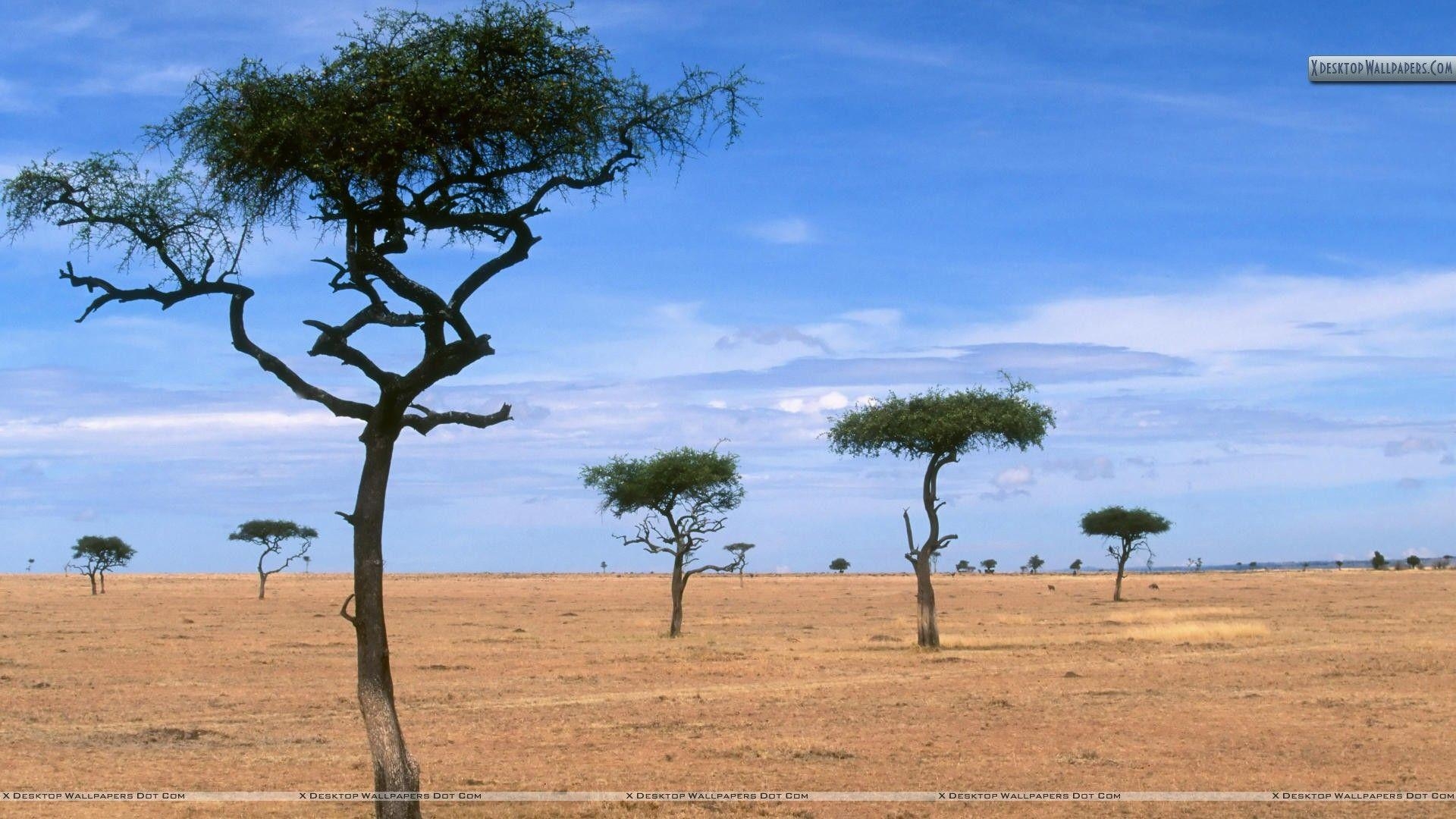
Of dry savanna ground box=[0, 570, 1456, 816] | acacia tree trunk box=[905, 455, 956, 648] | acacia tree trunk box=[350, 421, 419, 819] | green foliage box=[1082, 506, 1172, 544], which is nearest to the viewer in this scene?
acacia tree trunk box=[350, 421, 419, 819]

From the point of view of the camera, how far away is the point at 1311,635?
38469 mm

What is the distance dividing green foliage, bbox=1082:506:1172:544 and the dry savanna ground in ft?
87.7

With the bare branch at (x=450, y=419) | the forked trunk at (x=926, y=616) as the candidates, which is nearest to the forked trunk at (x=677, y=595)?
the forked trunk at (x=926, y=616)

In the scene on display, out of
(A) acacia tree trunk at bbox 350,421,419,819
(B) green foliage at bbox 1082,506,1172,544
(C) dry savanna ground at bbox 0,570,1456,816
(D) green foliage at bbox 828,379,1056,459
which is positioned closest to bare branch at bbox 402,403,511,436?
(A) acacia tree trunk at bbox 350,421,419,819

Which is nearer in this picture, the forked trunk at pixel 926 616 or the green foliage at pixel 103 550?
the forked trunk at pixel 926 616

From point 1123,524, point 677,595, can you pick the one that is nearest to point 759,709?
point 677,595

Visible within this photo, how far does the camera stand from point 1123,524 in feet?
249

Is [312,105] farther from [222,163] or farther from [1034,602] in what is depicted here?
[1034,602]

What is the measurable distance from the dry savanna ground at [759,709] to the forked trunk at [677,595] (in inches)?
30.8

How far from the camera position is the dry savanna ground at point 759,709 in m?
15.2

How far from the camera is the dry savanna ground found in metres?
15.2

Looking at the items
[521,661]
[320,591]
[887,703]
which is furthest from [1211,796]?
[320,591]

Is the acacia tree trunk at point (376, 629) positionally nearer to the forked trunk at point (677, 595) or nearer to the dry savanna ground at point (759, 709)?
the dry savanna ground at point (759, 709)

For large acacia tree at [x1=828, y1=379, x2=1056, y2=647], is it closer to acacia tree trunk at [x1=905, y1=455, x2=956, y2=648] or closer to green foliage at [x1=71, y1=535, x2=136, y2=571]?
acacia tree trunk at [x1=905, y1=455, x2=956, y2=648]
